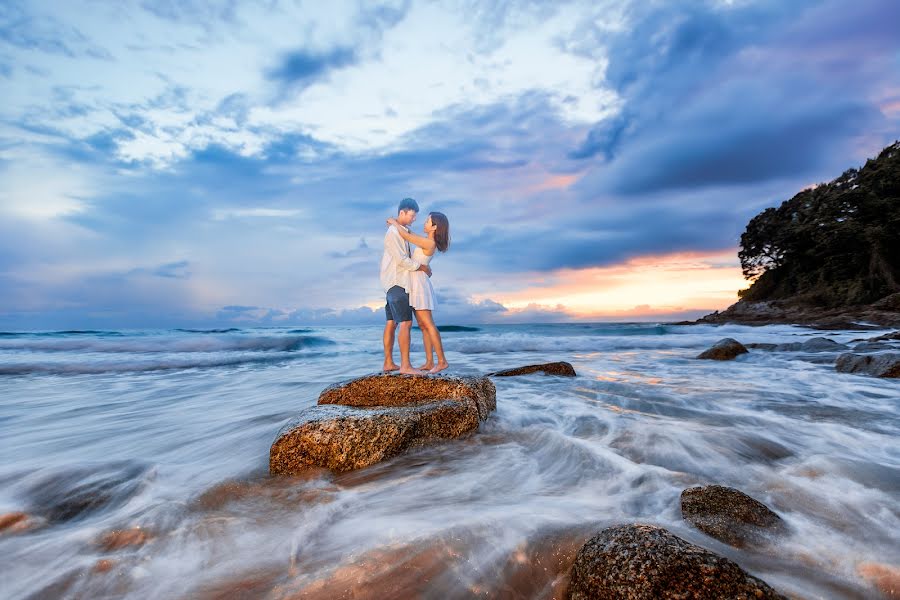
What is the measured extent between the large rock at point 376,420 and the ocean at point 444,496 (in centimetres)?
15

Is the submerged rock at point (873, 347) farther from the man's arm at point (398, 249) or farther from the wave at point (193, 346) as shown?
the wave at point (193, 346)

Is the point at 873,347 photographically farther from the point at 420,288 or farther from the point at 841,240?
the point at 841,240

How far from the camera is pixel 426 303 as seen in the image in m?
5.24

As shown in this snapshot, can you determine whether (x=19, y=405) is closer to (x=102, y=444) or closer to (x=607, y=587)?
(x=102, y=444)

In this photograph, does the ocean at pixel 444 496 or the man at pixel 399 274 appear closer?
the ocean at pixel 444 496

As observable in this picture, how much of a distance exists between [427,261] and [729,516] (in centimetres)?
390

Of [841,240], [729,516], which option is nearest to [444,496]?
[729,516]

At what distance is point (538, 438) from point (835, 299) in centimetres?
4080

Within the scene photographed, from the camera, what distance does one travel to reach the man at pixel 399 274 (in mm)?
5199

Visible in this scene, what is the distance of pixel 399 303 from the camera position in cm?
526

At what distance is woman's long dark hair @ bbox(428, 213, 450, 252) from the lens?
533cm

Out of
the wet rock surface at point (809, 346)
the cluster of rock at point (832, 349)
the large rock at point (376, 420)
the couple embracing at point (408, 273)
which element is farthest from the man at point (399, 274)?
the wet rock surface at point (809, 346)

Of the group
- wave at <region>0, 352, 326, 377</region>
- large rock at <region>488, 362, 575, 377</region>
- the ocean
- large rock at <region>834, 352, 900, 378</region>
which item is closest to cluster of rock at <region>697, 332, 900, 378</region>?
large rock at <region>834, 352, 900, 378</region>

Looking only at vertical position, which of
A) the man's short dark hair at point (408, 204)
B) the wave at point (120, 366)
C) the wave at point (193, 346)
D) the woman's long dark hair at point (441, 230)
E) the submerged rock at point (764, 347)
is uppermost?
the man's short dark hair at point (408, 204)
